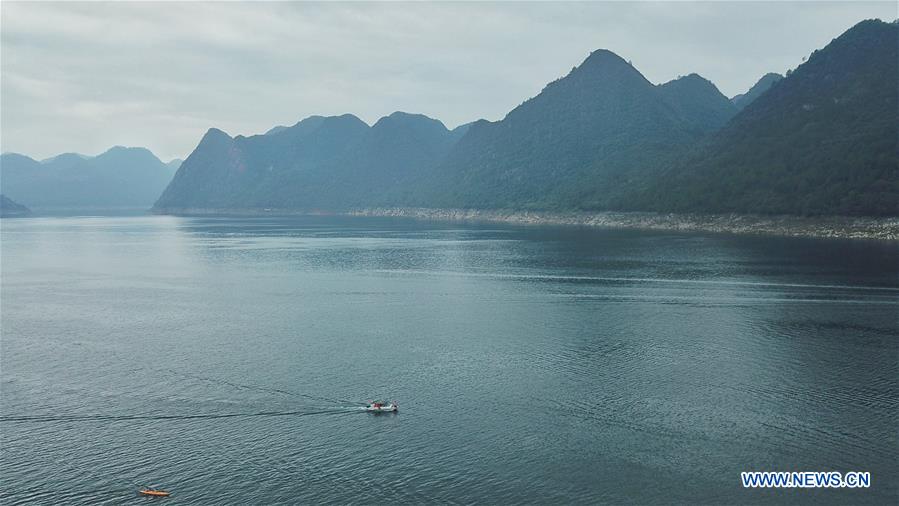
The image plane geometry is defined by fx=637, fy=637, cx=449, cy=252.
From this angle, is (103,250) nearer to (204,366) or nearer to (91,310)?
(91,310)

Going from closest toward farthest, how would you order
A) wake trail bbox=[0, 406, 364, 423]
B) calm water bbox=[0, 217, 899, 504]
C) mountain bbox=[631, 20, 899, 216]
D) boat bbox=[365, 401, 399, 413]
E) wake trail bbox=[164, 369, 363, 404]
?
1. calm water bbox=[0, 217, 899, 504]
2. wake trail bbox=[0, 406, 364, 423]
3. boat bbox=[365, 401, 399, 413]
4. wake trail bbox=[164, 369, 363, 404]
5. mountain bbox=[631, 20, 899, 216]

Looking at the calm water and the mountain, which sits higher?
the mountain

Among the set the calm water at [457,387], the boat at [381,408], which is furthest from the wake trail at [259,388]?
the boat at [381,408]

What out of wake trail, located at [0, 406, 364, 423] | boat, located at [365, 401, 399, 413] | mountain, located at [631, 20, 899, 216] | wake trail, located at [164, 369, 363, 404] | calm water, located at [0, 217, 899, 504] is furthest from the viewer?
mountain, located at [631, 20, 899, 216]

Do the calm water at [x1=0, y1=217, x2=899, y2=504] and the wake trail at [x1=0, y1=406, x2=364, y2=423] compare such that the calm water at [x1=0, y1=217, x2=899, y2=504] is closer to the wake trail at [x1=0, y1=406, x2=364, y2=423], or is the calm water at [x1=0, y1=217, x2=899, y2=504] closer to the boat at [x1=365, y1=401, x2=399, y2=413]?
the wake trail at [x1=0, y1=406, x2=364, y2=423]

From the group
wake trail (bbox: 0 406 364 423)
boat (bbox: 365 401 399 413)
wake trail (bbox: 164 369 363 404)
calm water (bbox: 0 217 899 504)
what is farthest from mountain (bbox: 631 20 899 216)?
wake trail (bbox: 0 406 364 423)

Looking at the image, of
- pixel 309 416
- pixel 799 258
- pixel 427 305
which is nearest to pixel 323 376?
pixel 309 416

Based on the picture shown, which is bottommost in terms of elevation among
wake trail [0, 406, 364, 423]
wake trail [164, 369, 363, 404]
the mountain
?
wake trail [0, 406, 364, 423]

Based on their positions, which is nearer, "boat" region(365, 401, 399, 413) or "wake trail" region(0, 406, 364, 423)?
"wake trail" region(0, 406, 364, 423)
